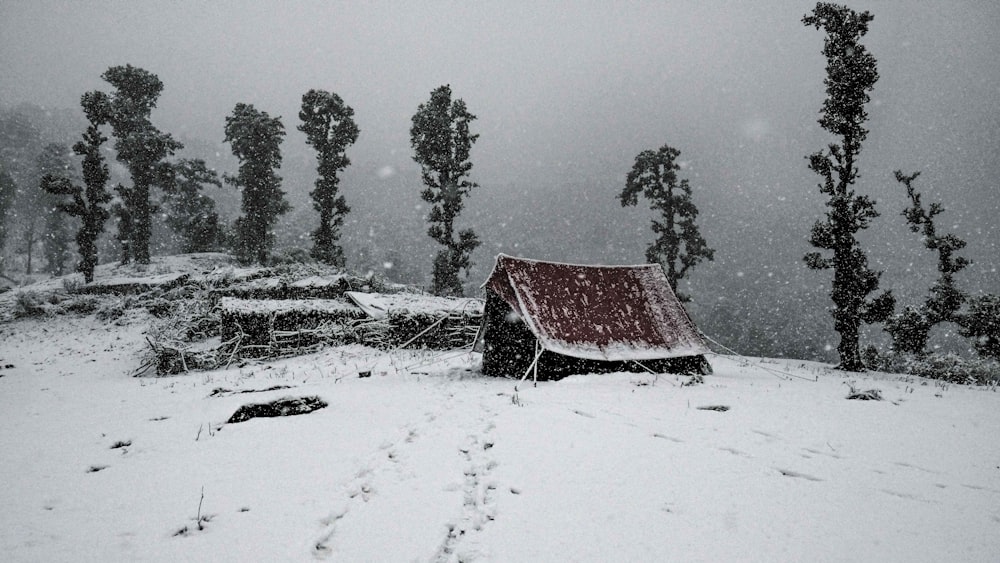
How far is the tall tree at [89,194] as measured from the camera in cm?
2420

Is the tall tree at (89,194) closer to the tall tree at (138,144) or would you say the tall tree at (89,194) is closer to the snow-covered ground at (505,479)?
the tall tree at (138,144)

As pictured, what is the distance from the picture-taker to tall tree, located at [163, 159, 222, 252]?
35094mm

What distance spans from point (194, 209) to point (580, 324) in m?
38.4

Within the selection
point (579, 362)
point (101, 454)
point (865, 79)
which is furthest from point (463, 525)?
point (865, 79)

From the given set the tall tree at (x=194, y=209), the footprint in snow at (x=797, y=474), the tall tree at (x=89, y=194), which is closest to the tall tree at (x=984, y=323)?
the footprint in snow at (x=797, y=474)

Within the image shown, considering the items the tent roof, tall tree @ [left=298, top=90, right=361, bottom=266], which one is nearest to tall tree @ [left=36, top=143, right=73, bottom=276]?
tall tree @ [left=298, top=90, right=361, bottom=266]

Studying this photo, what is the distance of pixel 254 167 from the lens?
3133cm

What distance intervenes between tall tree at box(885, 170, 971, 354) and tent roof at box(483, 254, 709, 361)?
12.6 metres

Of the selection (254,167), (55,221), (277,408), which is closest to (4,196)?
(55,221)

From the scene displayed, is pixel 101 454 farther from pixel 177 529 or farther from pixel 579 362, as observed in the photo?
pixel 579 362

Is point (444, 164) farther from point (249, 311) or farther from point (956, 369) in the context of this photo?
point (956, 369)

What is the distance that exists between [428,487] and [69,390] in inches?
487

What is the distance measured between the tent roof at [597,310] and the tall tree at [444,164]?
12.8 metres

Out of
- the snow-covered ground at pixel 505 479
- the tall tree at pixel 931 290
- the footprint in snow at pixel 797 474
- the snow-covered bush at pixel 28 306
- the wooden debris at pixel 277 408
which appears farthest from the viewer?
the snow-covered bush at pixel 28 306
